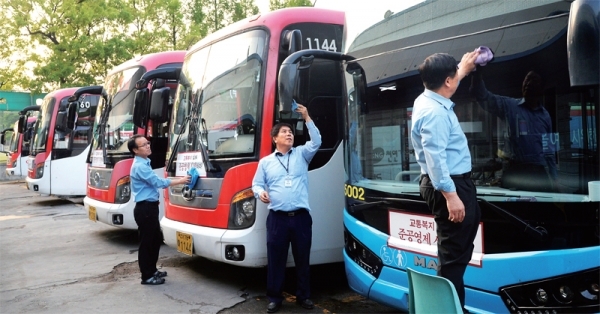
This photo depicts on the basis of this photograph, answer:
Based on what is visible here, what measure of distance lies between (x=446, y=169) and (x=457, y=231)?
13.5 inches

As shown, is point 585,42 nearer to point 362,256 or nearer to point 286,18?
point 362,256

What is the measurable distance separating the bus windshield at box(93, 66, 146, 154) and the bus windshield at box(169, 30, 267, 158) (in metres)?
2.48

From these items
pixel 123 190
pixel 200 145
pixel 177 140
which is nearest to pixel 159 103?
pixel 177 140

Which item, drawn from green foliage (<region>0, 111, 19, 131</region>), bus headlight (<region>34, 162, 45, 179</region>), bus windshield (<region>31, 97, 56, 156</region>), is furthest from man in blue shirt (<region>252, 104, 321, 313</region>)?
green foliage (<region>0, 111, 19, 131</region>)

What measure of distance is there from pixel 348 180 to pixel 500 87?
5.35 feet

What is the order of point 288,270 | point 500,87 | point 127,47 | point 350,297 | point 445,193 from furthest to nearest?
point 127,47 < point 288,270 < point 350,297 < point 500,87 < point 445,193

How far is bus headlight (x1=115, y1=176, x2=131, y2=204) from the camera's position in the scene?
784 cm

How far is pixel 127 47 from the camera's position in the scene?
21.0 m

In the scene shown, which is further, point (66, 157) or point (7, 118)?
point (7, 118)

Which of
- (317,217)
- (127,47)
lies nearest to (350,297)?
(317,217)

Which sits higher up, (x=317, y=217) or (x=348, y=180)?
(x=348, y=180)

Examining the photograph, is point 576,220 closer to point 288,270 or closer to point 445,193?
point 445,193

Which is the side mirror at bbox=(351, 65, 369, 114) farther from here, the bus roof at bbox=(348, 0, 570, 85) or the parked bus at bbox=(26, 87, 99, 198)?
the parked bus at bbox=(26, 87, 99, 198)

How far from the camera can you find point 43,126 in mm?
13562
